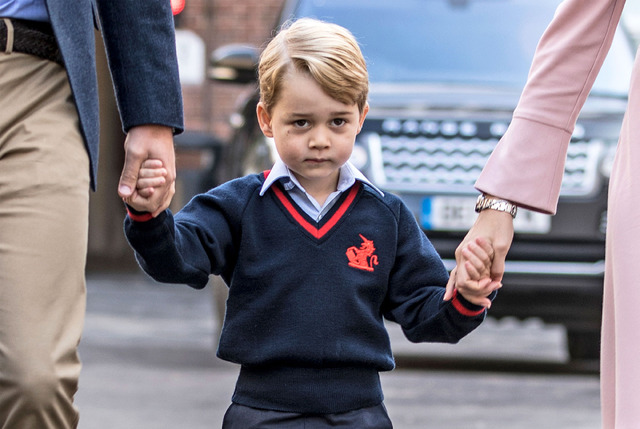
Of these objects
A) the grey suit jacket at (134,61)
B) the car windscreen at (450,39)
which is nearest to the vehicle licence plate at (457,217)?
the car windscreen at (450,39)

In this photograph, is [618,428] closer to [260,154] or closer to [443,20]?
[260,154]

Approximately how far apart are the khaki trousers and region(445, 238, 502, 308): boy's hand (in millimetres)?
755

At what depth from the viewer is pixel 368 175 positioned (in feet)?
22.8

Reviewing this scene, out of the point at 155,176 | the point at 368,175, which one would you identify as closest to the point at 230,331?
the point at 155,176

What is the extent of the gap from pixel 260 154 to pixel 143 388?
1.26 meters

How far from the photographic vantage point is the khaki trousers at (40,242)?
267 cm

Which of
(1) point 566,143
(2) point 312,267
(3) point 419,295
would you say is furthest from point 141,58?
(1) point 566,143

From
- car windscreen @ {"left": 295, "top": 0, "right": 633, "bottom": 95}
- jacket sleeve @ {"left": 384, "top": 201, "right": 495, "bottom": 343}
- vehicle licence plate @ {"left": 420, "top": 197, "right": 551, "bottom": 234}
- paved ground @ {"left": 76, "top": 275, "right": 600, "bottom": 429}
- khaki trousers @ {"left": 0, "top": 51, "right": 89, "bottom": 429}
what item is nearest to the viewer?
khaki trousers @ {"left": 0, "top": 51, "right": 89, "bottom": 429}

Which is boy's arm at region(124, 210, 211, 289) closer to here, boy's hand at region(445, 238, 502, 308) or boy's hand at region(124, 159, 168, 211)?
boy's hand at region(124, 159, 168, 211)

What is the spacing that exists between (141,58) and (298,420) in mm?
814

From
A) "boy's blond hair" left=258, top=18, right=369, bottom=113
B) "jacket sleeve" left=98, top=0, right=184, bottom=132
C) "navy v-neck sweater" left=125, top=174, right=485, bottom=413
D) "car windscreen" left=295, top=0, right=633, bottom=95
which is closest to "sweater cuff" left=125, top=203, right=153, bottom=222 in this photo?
"navy v-neck sweater" left=125, top=174, right=485, bottom=413

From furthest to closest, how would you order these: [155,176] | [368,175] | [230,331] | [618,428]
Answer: [368,175] < [230,331] < [155,176] < [618,428]

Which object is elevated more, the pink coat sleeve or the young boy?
the pink coat sleeve

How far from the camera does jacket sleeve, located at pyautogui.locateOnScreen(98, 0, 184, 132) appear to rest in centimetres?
299
